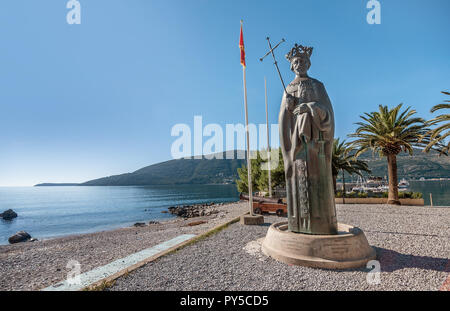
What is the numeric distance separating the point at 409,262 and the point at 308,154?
3.65 m

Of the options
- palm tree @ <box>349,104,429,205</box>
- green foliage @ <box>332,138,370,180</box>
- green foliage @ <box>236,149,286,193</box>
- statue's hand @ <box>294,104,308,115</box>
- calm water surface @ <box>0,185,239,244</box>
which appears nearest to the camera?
statue's hand @ <box>294,104,308,115</box>

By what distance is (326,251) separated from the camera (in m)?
5.53

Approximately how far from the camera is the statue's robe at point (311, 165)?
6246 millimetres

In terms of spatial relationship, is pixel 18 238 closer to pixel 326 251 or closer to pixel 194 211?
pixel 194 211

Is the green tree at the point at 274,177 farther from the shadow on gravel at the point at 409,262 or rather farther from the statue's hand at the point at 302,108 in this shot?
the statue's hand at the point at 302,108

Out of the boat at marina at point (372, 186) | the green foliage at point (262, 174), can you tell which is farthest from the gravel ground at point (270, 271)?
the boat at marina at point (372, 186)

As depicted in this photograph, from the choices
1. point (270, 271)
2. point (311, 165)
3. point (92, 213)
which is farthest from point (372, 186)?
point (270, 271)

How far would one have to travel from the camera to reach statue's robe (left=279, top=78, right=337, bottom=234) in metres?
6.25

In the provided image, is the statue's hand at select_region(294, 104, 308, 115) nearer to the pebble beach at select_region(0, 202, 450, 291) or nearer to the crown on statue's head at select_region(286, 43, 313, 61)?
the crown on statue's head at select_region(286, 43, 313, 61)

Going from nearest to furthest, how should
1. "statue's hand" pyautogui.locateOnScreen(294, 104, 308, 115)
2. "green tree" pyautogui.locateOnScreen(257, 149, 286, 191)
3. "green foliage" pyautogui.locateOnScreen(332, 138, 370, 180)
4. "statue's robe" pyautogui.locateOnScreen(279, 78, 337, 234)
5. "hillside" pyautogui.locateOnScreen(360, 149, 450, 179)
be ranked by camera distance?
"statue's robe" pyautogui.locateOnScreen(279, 78, 337, 234) → "statue's hand" pyautogui.locateOnScreen(294, 104, 308, 115) → "green foliage" pyautogui.locateOnScreen(332, 138, 370, 180) → "green tree" pyautogui.locateOnScreen(257, 149, 286, 191) → "hillside" pyautogui.locateOnScreen(360, 149, 450, 179)

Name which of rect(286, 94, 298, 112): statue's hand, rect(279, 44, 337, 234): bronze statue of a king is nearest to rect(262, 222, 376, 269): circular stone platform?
rect(279, 44, 337, 234): bronze statue of a king
